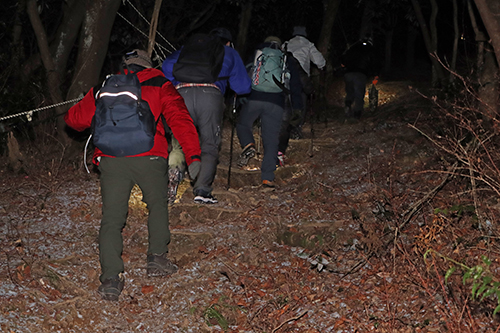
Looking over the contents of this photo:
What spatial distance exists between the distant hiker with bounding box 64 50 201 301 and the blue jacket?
6.07 ft

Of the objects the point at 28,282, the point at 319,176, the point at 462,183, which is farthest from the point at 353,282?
the point at 319,176

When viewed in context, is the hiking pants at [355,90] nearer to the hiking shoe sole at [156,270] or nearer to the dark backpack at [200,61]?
the dark backpack at [200,61]

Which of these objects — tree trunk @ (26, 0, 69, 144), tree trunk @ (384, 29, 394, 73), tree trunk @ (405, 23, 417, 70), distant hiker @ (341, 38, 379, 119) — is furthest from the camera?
tree trunk @ (405, 23, 417, 70)

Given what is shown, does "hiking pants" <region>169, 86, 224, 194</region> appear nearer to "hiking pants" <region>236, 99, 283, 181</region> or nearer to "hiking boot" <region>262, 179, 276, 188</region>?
"hiking pants" <region>236, 99, 283, 181</region>

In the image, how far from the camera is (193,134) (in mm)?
4555

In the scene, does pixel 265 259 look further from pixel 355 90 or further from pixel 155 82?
pixel 355 90

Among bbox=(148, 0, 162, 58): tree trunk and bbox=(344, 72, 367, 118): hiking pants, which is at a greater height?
bbox=(148, 0, 162, 58): tree trunk

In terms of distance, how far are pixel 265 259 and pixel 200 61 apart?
2.56 m

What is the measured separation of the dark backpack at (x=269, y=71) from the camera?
7.66 metres

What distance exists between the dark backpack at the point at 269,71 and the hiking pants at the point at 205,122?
1203 millimetres

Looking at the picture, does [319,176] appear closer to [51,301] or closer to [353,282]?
[353,282]

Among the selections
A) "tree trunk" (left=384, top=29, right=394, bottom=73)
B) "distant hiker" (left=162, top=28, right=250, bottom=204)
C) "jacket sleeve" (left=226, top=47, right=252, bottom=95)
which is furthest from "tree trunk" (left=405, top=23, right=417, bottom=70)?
"distant hiker" (left=162, top=28, right=250, bottom=204)

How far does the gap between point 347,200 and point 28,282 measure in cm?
407

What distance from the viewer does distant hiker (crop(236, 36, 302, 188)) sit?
770 cm
